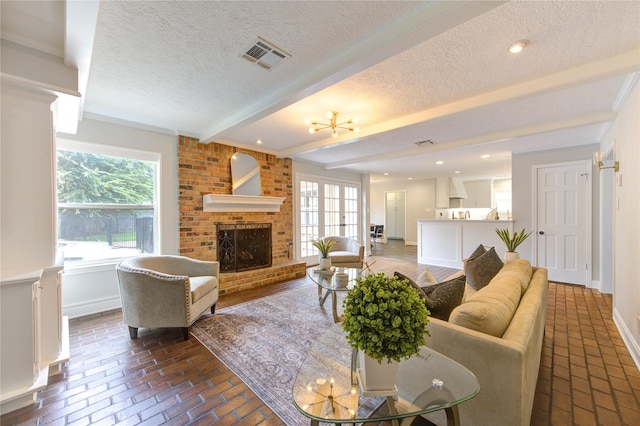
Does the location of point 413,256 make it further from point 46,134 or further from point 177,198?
point 46,134

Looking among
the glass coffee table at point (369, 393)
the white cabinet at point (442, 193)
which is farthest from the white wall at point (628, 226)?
the white cabinet at point (442, 193)

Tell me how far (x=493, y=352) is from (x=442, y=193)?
→ 8.28 meters

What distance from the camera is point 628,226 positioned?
2412 millimetres

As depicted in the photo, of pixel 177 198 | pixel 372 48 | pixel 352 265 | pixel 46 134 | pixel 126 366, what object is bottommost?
pixel 126 366

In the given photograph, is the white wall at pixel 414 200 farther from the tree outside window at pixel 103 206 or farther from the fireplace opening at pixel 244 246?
the tree outside window at pixel 103 206

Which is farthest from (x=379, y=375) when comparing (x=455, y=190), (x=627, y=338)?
(x=455, y=190)

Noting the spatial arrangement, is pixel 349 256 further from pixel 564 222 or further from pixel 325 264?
pixel 564 222

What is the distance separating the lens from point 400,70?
7.09ft

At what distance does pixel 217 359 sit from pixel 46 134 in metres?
2.14

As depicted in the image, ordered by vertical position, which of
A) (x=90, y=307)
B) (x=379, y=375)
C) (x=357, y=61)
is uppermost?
(x=357, y=61)

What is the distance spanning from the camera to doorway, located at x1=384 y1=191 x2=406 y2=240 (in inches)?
406

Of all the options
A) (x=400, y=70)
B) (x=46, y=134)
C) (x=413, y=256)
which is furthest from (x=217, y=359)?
(x=413, y=256)

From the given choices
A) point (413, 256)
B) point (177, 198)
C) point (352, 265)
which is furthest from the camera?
point (413, 256)

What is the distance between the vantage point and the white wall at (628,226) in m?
2.17
